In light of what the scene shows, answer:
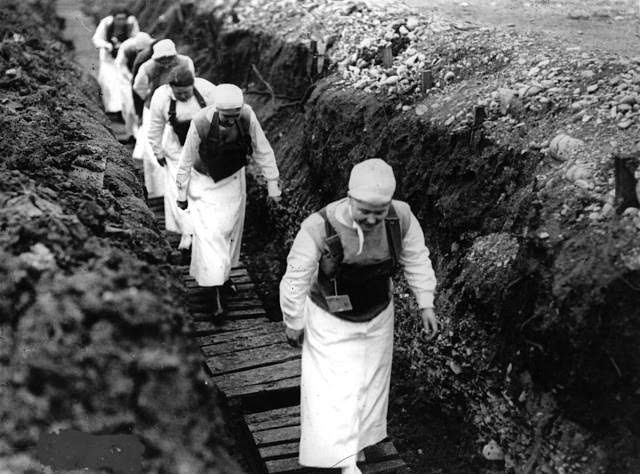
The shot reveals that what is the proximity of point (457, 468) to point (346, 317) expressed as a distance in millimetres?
1534

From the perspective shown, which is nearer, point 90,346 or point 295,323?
point 90,346

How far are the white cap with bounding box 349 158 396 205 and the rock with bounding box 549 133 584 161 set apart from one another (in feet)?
5.37

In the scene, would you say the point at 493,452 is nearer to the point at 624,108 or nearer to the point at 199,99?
the point at 624,108

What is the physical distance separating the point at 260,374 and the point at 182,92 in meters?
2.88

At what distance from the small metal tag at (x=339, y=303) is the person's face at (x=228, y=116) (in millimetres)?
2329

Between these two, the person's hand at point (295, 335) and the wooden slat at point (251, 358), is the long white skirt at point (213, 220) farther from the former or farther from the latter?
the person's hand at point (295, 335)

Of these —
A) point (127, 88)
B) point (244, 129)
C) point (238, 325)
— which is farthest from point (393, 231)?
point (127, 88)

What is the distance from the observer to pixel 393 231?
476 centimetres

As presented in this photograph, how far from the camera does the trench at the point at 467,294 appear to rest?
15.7ft

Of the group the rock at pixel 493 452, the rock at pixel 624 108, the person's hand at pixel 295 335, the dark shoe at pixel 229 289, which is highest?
the rock at pixel 624 108

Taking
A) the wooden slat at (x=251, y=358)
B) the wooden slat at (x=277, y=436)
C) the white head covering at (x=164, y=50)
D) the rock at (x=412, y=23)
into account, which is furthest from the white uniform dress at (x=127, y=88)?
the wooden slat at (x=277, y=436)

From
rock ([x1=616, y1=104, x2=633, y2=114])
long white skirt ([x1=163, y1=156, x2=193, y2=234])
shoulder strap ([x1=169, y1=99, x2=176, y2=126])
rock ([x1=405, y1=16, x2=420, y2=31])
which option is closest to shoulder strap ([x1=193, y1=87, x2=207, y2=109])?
shoulder strap ([x1=169, y1=99, x2=176, y2=126])

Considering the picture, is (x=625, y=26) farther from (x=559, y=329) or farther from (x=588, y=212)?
(x=559, y=329)

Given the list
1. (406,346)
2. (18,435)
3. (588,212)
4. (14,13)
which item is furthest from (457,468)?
(14,13)
